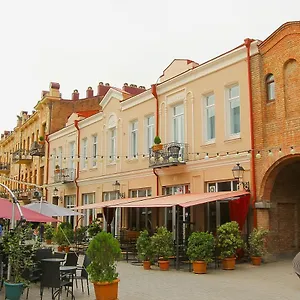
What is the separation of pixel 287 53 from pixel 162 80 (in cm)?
724

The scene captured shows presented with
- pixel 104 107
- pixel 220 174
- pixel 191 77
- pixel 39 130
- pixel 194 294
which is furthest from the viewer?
pixel 39 130

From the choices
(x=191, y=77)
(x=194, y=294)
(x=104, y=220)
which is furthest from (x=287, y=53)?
(x=104, y=220)

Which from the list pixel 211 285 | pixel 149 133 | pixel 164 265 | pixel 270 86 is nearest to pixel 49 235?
pixel 149 133

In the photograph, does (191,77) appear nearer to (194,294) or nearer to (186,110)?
(186,110)

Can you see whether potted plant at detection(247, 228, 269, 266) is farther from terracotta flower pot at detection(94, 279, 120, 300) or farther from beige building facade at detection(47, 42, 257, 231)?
terracotta flower pot at detection(94, 279, 120, 300)

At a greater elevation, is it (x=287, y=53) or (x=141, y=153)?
(x=287, y=53)

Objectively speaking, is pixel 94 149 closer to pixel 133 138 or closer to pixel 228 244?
pixel 133 138

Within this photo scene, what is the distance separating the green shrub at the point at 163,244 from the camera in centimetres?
1430

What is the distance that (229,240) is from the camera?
13.8m

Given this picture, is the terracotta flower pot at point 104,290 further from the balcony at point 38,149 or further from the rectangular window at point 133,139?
the balcony at point 38,149

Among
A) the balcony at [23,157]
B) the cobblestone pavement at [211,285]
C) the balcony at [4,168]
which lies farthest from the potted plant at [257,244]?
the balcony at [4,168]

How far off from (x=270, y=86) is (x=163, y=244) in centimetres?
645

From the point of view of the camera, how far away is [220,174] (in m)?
16.8

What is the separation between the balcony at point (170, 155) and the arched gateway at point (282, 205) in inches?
163
